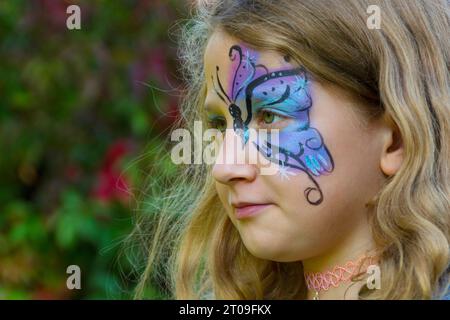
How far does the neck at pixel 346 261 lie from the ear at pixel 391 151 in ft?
0.50

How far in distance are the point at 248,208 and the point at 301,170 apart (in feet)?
0.51

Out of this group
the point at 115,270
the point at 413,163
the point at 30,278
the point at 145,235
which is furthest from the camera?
the point at 30,278

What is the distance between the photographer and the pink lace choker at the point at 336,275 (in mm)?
2182

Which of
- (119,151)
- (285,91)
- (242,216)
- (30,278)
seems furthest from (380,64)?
(30,278)

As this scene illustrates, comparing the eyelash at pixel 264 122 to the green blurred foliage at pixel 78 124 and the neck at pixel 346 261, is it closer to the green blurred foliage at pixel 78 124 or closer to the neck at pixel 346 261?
the neck at pixel 346 261

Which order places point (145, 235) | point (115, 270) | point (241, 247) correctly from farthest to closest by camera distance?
point (115, 270), point (145, 235), point (241, 247)

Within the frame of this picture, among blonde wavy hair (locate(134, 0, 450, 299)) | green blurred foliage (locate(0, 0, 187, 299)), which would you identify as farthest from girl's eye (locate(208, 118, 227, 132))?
green blurred foliage (locate(0, 0, 187, 299))

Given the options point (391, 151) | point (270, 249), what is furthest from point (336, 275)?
point (391, 151)

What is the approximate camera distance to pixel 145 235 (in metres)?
2.88

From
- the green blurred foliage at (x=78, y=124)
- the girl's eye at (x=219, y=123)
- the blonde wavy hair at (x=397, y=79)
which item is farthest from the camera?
the green blurred foliage at (x=78, y=124)

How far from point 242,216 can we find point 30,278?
7.14 feet

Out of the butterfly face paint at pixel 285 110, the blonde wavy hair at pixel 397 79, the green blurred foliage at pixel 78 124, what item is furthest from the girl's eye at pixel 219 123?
the green blurred foliage at pixel 78 124

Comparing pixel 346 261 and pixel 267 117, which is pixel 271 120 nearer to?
pixel 267 117
